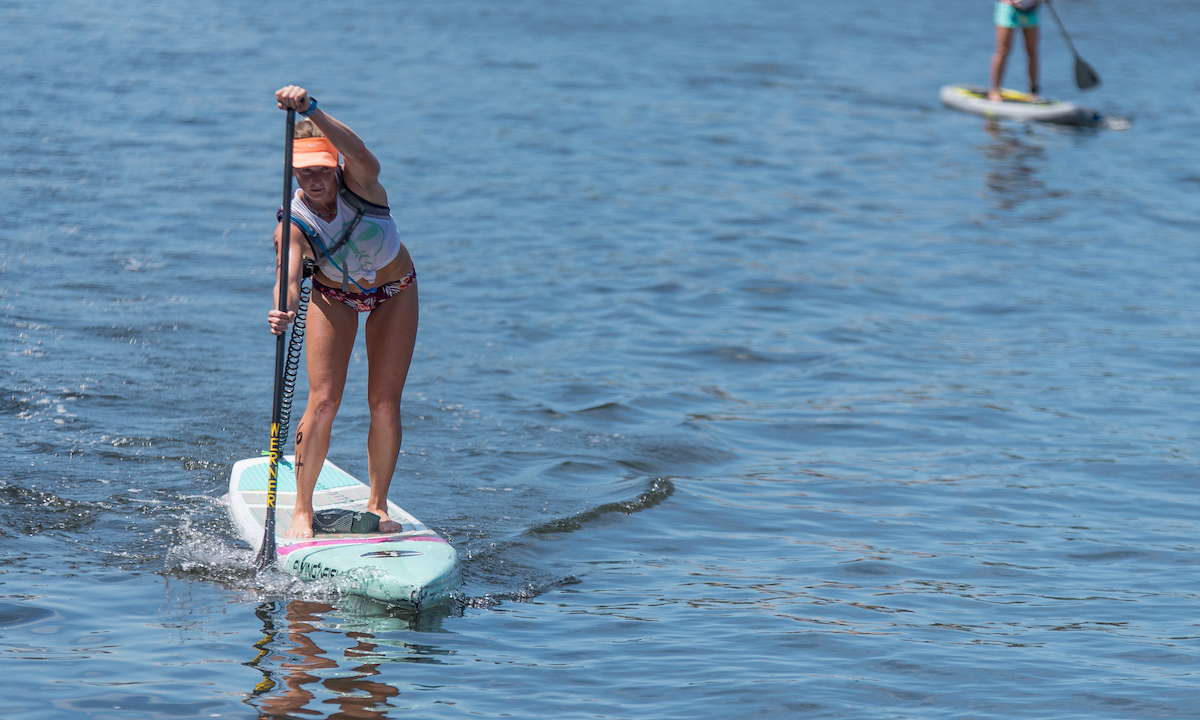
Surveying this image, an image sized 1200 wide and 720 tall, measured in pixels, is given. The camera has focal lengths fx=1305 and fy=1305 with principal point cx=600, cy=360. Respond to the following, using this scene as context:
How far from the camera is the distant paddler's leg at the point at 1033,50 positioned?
18.8m

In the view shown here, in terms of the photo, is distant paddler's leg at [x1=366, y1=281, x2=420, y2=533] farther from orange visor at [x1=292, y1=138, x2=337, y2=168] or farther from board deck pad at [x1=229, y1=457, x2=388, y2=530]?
orange visor at [x1=292, y1=138, x2=337, y2=168]

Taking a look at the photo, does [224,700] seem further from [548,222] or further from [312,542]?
[548,222]

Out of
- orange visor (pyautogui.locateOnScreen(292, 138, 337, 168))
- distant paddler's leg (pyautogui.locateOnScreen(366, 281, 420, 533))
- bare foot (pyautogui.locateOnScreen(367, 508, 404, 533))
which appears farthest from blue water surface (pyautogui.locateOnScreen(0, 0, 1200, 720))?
orange visor (pyautogui.locateOnScreen(292, 138, 337, 168))

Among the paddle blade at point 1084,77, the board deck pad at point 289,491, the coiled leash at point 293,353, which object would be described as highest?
the paddle blade at point 1084,77

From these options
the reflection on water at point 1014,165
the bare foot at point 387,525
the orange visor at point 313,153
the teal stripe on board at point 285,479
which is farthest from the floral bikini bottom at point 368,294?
the reflection on water at point 1014,165

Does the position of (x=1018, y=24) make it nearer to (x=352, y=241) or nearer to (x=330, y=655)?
(x=352, y=241)

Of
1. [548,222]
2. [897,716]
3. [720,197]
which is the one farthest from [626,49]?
[897,716]

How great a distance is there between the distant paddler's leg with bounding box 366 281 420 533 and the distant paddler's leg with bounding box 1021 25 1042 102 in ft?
49.9

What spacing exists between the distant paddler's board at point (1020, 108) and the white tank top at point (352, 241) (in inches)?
611

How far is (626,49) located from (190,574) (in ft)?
66.9

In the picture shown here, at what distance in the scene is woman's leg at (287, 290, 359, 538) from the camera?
5.84 meters

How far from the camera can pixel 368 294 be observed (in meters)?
5.87

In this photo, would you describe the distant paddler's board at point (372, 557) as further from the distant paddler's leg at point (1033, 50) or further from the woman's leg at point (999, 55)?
the distant paddler's leg at point (1033, 50)

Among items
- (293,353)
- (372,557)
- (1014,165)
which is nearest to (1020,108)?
(1014,165)
